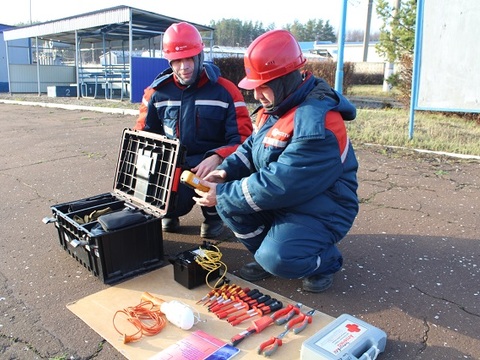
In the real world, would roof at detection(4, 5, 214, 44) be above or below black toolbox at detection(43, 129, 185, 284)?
above

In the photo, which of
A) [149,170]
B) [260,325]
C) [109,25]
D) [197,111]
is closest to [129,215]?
[149,170]

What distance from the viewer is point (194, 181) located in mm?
2711

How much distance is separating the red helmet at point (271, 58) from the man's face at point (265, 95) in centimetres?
7

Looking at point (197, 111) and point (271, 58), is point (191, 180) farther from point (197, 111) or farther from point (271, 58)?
point (197, 111)

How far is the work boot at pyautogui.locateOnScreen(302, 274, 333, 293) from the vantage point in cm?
281

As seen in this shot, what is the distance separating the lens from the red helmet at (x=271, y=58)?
8.04 feet

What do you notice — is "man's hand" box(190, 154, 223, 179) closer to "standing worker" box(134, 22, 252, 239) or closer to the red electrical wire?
"standing worker" box(134, 22, 252, 239)

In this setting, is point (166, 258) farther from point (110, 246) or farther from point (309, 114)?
point (309, 114)

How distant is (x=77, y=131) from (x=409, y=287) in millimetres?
8288

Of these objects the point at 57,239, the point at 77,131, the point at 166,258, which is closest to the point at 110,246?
the point at 166,258

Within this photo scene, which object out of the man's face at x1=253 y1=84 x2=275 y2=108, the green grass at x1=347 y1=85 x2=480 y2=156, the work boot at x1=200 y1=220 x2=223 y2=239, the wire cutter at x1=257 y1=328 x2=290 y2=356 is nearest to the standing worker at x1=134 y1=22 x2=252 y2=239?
the work boot at x1=200 y1=220 x2=223 y2=239

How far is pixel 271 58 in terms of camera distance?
8.02 feet

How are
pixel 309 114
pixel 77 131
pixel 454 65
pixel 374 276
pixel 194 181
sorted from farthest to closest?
pixel 77 131 → pixel 454 65 → pixel 374 276 → pixel 194 181 → pixel 309 114

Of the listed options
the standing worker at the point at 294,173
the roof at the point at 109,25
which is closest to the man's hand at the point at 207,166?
the standing worker at the point at 294,173
